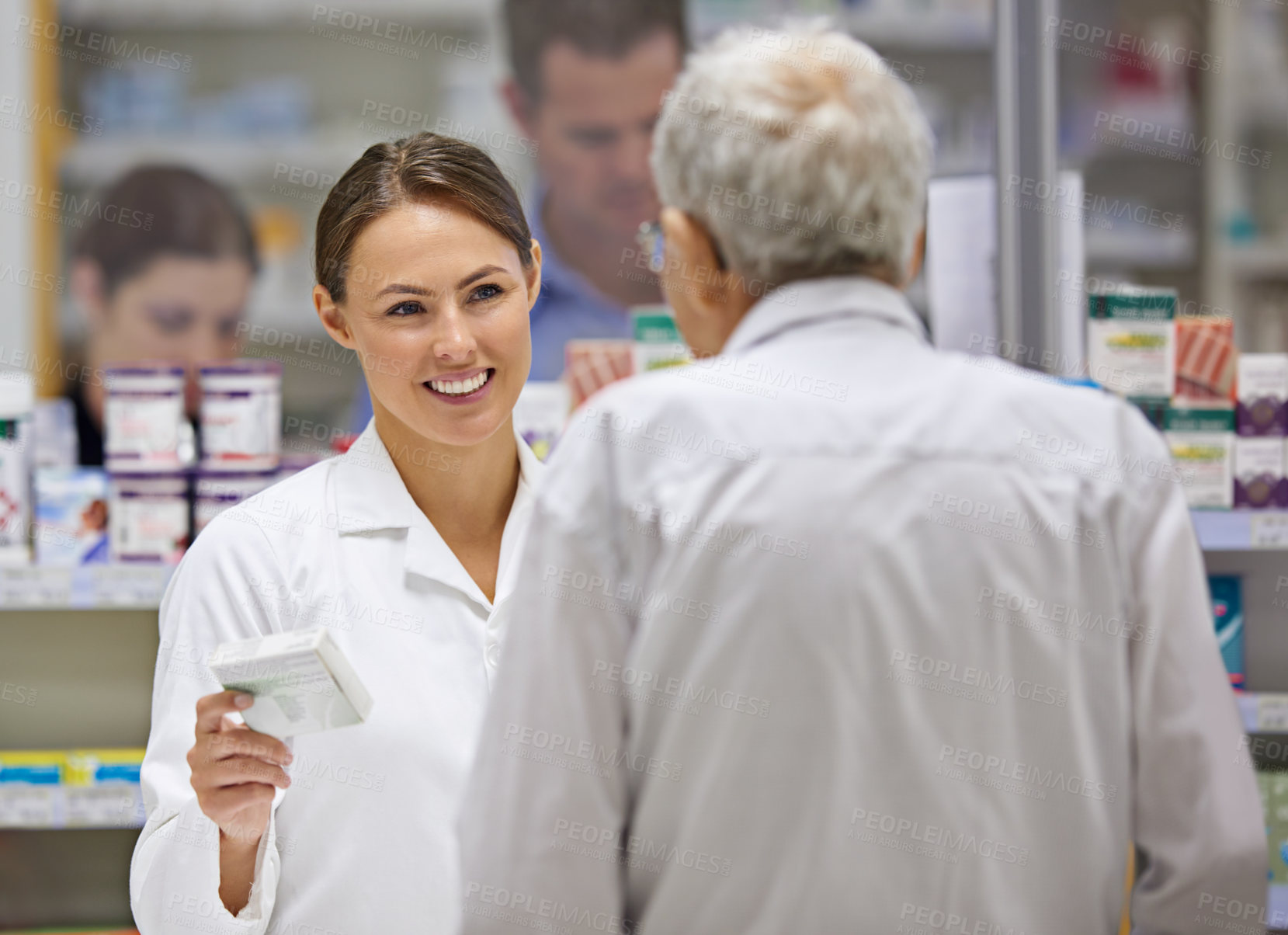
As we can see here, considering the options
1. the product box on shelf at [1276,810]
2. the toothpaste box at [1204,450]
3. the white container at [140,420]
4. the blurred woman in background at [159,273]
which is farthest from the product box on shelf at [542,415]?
the blurred woman in background at [159,273]

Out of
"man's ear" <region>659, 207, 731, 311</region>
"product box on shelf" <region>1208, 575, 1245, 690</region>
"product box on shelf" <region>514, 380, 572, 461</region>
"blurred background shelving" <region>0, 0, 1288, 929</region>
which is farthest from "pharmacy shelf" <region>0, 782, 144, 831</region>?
"blurred background shelving" <region>0, 0, 1288, 929</region>

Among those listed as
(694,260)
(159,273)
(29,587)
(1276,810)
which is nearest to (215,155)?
(159,273)

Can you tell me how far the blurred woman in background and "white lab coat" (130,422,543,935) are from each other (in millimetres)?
2726

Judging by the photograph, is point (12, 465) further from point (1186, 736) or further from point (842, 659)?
point (1186, 736)

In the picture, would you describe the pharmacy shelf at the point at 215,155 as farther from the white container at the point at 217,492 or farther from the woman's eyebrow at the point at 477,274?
the woman's eyebrow at the point at 477,274

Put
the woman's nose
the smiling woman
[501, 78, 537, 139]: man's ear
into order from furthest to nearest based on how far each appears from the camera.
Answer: [501, 78, 537, 139]: man's ear < the woman's nose < the smiling woman

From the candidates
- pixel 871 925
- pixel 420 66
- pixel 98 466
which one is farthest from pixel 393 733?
pixel 420 66

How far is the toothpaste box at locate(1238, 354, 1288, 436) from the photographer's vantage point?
77.2 inches

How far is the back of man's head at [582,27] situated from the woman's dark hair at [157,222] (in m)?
1.15

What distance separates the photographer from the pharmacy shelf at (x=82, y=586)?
1957 mm

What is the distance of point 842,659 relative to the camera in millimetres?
906

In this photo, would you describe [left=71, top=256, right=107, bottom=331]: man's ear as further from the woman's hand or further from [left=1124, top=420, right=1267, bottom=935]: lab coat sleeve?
[left=1124, top=420, right=1267, bottom=935]: lab coat sleeve

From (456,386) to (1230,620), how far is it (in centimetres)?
145

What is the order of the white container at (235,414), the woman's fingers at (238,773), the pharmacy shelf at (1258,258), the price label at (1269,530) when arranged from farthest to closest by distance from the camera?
the pharmacy shelf at (1258,258) → the white container at (235,414) → the price label at (1269,530) → the woman's fingers at (238,773)
